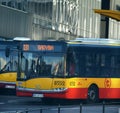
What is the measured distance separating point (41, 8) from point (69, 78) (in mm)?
30512

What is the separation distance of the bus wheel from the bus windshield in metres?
1.98

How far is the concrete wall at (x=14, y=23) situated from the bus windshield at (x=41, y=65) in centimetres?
2215

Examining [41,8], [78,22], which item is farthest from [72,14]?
[41,8]

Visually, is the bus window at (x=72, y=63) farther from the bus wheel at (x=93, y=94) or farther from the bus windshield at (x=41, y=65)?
the bus wheel at (x=93, y=94)

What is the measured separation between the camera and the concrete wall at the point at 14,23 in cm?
4869

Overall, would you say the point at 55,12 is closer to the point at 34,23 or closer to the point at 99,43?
the point at 34,23

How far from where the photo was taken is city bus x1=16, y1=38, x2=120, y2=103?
25.5 metres

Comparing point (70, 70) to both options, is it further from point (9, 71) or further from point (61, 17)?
point (61, 17)

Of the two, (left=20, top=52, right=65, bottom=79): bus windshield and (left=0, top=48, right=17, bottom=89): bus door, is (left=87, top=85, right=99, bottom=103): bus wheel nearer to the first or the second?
(left=20, top=52, right=65, bottom=79): bus windshield

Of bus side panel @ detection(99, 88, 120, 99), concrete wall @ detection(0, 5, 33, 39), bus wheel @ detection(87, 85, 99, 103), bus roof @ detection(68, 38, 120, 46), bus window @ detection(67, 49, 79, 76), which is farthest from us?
concrete wall @ detection(0, 5, 33, 39)

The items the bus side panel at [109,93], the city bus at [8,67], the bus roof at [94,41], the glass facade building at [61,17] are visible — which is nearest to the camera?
the bus roof at [94,41]

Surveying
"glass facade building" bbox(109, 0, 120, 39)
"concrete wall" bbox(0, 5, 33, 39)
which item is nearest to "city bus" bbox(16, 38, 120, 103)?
"concrete wall" bbox(0, 5, 33, 39)

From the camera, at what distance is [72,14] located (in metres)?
61.7

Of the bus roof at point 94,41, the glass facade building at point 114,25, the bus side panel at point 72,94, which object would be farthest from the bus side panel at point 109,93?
the glass facade building at point 114,25
